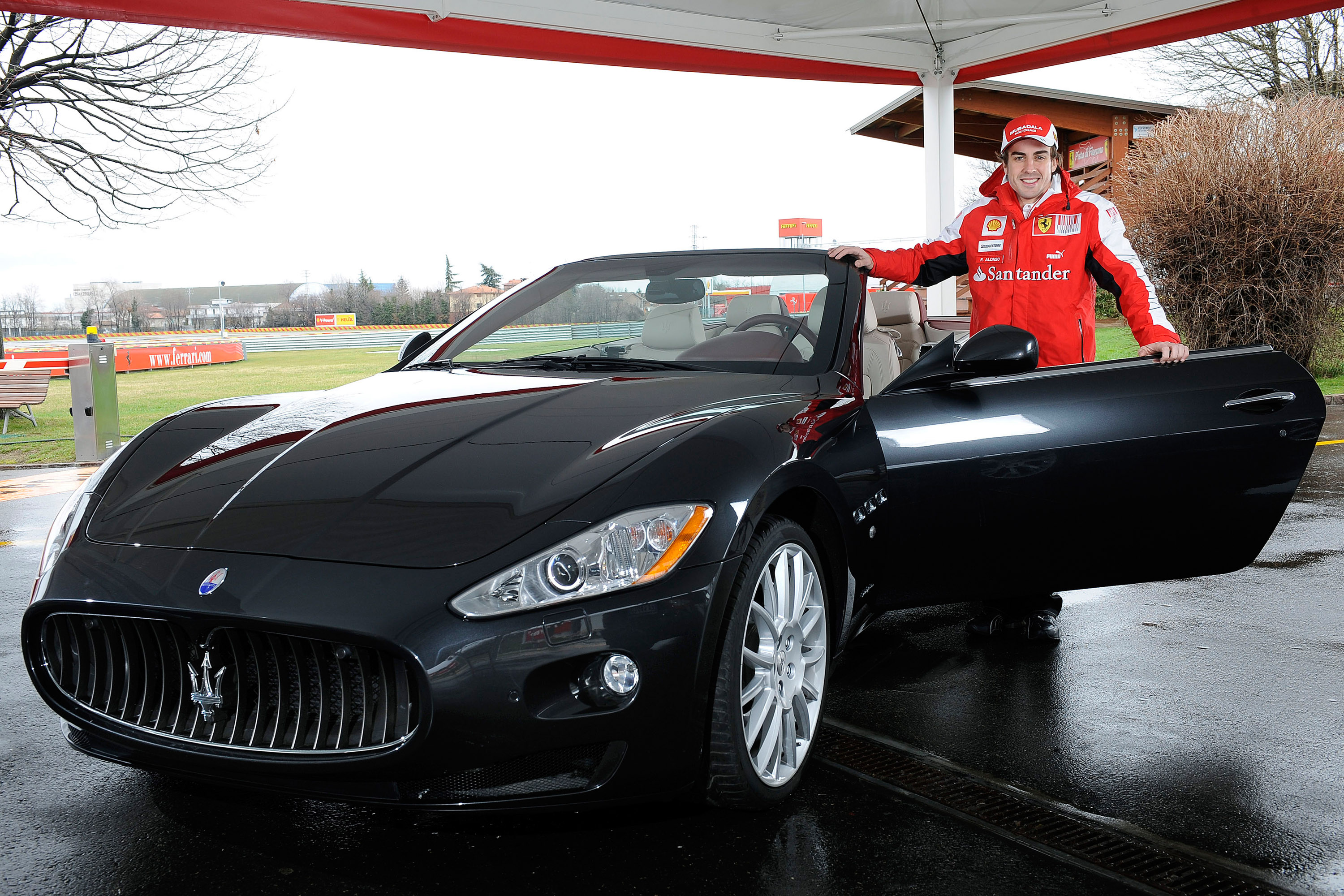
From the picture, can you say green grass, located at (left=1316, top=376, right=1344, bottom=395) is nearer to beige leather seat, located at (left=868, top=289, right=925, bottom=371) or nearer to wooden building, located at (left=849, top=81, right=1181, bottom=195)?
wooden building, located at (left=849, top=81, right=1181, bottom=195)

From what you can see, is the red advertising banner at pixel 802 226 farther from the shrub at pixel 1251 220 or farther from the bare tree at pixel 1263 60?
the shrub at pixel 1251 220

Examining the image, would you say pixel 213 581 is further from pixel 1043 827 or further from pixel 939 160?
pixel 939 160

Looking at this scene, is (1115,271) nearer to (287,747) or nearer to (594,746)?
(594,746)

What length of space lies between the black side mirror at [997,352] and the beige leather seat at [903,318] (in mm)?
2807

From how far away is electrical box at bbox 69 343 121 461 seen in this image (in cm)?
920

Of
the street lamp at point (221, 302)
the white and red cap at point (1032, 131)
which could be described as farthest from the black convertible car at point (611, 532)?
the street lamp at point (221, 302)

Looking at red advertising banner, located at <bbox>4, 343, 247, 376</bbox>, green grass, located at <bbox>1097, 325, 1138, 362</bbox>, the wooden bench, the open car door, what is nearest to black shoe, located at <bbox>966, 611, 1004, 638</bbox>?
the open car door

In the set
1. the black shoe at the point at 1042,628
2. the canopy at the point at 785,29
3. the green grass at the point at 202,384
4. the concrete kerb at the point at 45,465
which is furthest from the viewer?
the green grass at the point at 202,384

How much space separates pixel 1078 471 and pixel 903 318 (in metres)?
3.14

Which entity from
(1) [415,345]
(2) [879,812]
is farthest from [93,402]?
(2) [879,812]

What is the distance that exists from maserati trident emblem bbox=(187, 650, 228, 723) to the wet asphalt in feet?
1.23

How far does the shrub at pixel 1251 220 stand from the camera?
36.5ft

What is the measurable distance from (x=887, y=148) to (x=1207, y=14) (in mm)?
12148

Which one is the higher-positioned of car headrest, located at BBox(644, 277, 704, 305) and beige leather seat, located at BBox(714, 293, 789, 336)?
Result: car headrest, located at BBox(644, 277, 704, 305)
